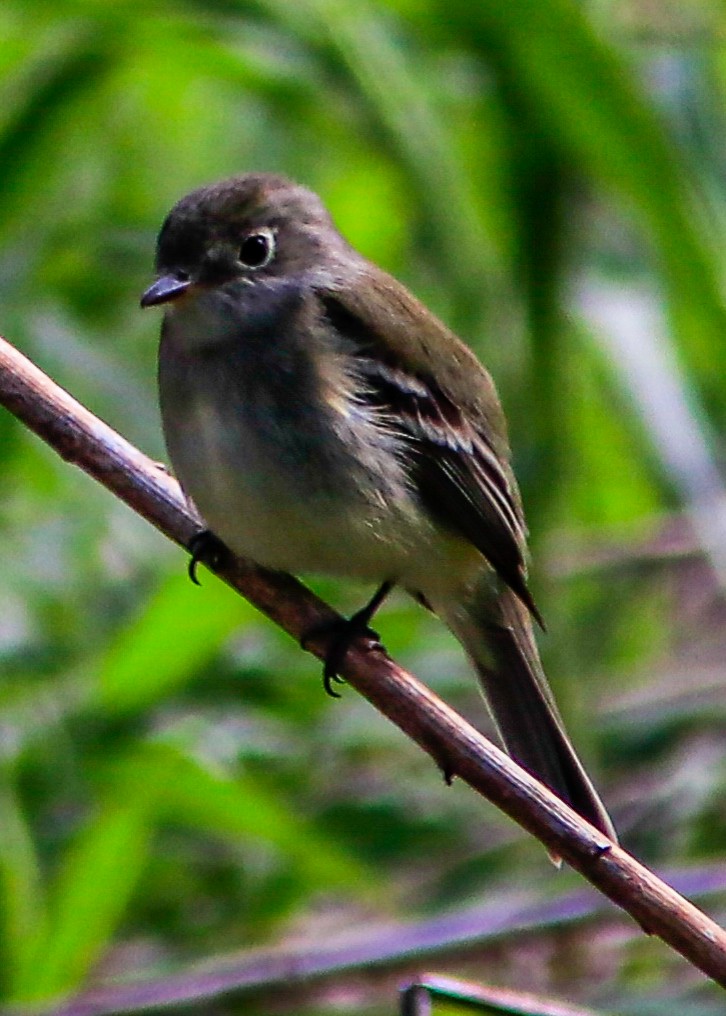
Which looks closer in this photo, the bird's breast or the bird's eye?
the bird's breast

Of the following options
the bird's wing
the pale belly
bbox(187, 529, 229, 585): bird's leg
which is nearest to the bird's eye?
the bird's wing

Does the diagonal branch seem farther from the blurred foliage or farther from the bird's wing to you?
the bird's wing

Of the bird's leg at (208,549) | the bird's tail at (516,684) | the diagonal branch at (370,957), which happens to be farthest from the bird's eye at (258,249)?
the diagonal branch at (370,957)

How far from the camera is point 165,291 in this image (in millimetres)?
2965

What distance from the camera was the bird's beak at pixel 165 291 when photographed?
9.63 feet

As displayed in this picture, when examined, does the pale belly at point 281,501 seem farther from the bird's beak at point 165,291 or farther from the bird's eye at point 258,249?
the bird's eye at point 258,249

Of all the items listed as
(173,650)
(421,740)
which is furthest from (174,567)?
(421,740)

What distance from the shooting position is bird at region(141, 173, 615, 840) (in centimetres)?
→ 296

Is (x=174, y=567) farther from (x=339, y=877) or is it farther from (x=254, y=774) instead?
(x=339, y=877)

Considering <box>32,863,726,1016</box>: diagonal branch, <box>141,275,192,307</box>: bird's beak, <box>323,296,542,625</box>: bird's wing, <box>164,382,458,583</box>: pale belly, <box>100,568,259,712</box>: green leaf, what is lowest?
<box>32,863,726,1016</box>: diagonal branch

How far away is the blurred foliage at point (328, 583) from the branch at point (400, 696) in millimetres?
642

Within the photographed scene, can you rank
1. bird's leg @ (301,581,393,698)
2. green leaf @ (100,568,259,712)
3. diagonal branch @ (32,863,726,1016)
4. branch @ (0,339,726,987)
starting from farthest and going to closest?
green leaf @ (100,568,259,712) → diagonal branch @ (32,863,726,1016) → bird's leg @ (301,581,393,698) → branch @ (0,339,726,987)

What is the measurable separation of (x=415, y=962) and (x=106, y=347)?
1.39 metres

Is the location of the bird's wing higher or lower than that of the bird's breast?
higher
